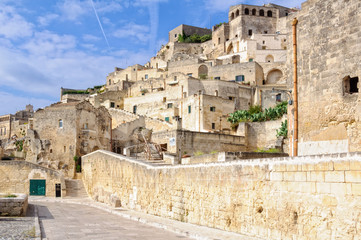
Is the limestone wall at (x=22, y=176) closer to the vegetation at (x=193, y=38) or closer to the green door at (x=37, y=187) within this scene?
the green door at (x=37, y=187)

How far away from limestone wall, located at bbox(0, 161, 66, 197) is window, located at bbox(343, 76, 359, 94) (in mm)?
24953

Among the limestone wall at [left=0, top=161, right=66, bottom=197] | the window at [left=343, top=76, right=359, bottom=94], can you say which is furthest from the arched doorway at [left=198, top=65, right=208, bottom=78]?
the window at [left=343, top=76, right=359, bottom=94]

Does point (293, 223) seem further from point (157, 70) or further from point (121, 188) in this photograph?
point (157, 70)

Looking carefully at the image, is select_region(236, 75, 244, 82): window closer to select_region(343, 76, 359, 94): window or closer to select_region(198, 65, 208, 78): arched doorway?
select_region(198, 65, 208, 78): arched doorway

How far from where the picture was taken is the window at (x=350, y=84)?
994 centimetres

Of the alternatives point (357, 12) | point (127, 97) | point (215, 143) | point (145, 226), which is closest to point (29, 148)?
point (215, 143)

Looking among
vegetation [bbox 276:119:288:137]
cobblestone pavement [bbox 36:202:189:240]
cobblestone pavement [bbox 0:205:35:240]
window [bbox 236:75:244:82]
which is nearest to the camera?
cobblestone pavement [bbox 0:205:35:240]

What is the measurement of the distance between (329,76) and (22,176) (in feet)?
88.1

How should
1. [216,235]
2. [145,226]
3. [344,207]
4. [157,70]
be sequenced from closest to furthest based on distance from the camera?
[344,207], [216,235], [145,226], [157,70]

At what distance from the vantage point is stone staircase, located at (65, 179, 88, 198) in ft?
97.9

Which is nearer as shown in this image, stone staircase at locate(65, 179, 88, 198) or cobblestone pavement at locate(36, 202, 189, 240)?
cobblestone pavement at locate(36, 202, 189, 240)

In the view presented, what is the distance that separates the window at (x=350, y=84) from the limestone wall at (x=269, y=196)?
3209 millimetres

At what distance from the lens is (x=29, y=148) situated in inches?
1391

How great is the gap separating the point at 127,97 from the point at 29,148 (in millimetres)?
21998
